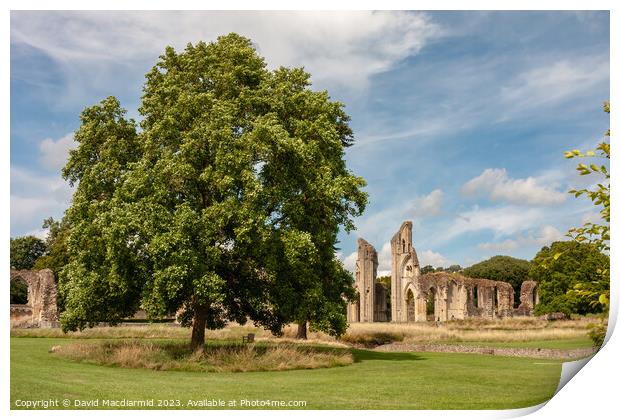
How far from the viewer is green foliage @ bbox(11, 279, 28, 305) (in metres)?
51.4

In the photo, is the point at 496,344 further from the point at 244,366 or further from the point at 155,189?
the point at 155,189

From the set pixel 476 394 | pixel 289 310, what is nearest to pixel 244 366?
pixel 289 310

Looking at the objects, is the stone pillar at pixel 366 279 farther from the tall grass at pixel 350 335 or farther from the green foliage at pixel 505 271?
the green foliage at pixel 505 271

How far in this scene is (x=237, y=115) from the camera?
20.6m

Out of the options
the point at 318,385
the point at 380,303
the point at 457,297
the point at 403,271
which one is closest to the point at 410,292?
the point at 380,303

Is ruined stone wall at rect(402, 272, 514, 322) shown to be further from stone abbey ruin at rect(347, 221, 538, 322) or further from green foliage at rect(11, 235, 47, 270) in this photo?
green foliage at rect(11, 235, 47, 270)

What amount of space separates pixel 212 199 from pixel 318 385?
7.31m

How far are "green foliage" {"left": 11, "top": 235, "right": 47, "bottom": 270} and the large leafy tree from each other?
34.6 meters

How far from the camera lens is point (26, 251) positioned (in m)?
Answer: 53.8

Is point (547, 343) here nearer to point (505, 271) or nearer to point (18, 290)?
point (18, 290)

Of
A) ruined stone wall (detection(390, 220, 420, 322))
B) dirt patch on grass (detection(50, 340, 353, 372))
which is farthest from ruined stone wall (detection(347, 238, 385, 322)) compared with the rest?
dirt patch on grass (detection(50, 340, 353, 372))

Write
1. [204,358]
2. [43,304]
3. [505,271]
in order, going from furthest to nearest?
[505,271]
[43,304]
[204,358]

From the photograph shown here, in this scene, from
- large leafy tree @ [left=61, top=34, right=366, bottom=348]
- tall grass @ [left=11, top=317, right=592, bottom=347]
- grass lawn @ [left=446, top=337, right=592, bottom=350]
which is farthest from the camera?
tall grass @ [left=11, top=317, right=592, bottom=347]

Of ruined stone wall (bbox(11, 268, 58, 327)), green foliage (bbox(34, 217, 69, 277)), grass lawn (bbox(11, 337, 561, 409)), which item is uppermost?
green foliage (bbox(34, 217, 69, 277))
